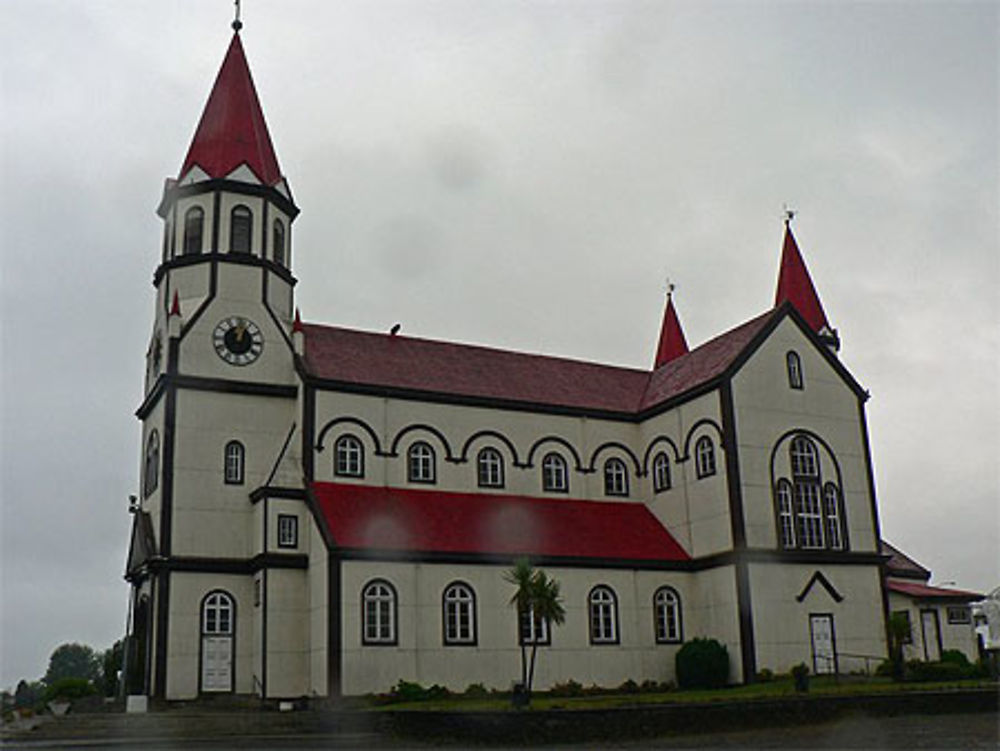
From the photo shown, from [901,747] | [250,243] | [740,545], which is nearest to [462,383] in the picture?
[250,243]

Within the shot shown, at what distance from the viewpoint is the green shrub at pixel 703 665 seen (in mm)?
36031

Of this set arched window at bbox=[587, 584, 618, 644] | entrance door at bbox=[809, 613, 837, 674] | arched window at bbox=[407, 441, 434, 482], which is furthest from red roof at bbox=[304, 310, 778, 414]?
entrance door at bbox=[809, 613, 837, 674]

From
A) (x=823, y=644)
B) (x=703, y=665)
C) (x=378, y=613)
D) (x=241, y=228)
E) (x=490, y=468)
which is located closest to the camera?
(x=378, y=613)

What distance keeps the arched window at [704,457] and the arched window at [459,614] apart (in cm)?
987

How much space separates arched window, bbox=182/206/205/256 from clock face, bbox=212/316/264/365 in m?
3.00

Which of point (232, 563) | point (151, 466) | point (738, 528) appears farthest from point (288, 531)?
point (738, 528)

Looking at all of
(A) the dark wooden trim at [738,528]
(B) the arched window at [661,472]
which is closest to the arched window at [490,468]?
(B) the arched window at [661,472]

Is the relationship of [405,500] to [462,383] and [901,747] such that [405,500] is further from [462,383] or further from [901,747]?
[901,747]

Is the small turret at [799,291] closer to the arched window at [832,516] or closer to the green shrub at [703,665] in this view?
the arched window at [832,516]

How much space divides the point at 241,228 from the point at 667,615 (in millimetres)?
20417

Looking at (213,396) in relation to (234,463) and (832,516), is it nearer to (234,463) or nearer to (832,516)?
(234,463)

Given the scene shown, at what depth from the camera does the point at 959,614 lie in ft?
150

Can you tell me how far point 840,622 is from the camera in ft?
125

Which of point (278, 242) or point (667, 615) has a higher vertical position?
point (278, 242)
